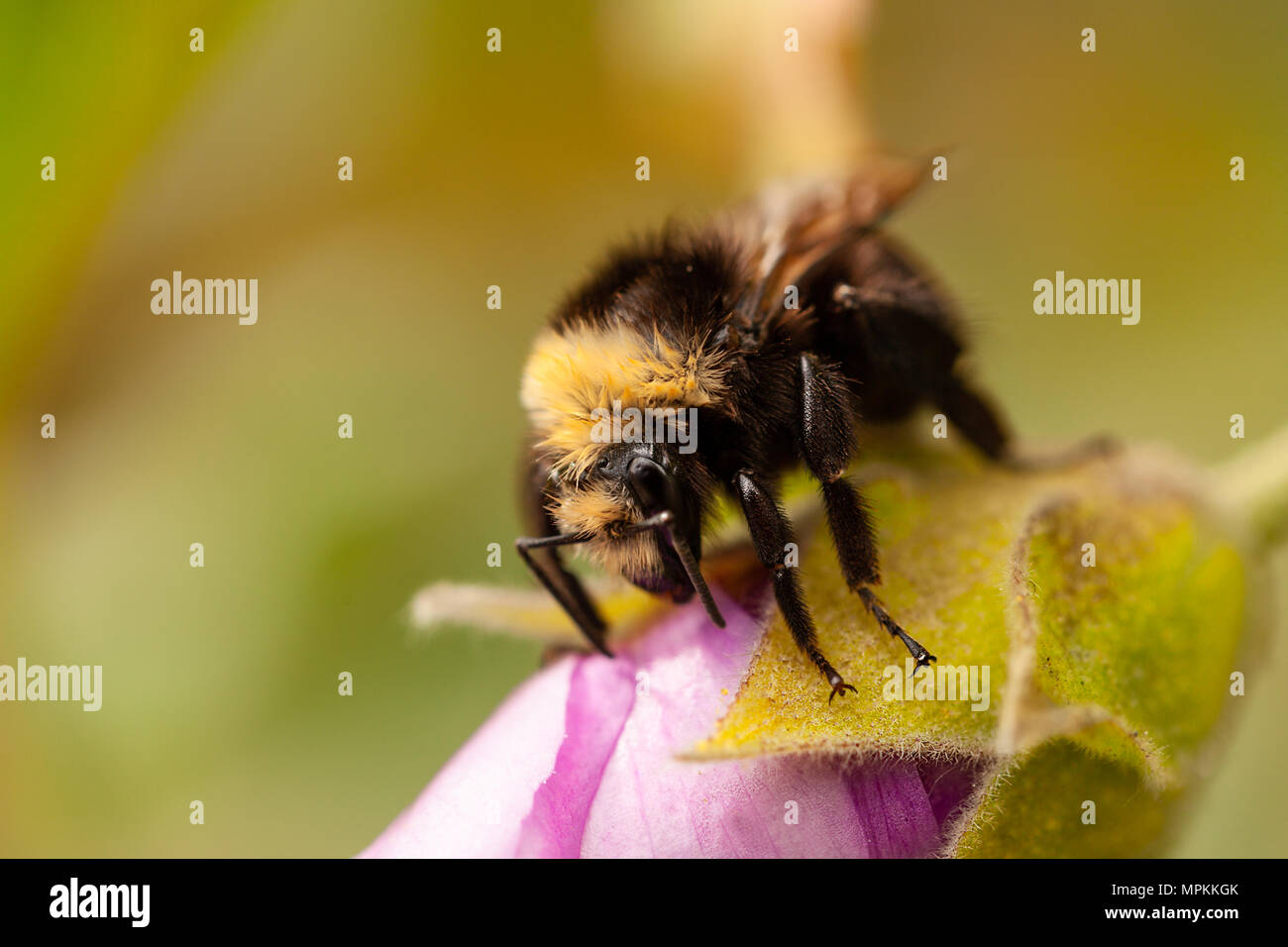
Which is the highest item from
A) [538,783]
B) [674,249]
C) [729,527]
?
[674,249]

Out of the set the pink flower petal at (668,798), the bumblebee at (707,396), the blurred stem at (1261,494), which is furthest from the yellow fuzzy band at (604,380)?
the blurred stem at (1261,494)

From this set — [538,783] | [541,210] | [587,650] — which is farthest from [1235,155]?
[538,783]

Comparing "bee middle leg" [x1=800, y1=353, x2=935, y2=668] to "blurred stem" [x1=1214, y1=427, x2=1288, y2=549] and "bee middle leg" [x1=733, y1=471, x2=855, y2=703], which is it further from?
"blurred stem" [x1=1214, y1=427, x2=1288, y2=549]

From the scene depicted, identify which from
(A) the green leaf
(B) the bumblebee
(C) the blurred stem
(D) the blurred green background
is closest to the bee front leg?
(B) the bumblebee

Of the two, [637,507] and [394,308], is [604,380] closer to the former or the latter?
[637,507]

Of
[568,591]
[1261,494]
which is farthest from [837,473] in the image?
[1261,494]
